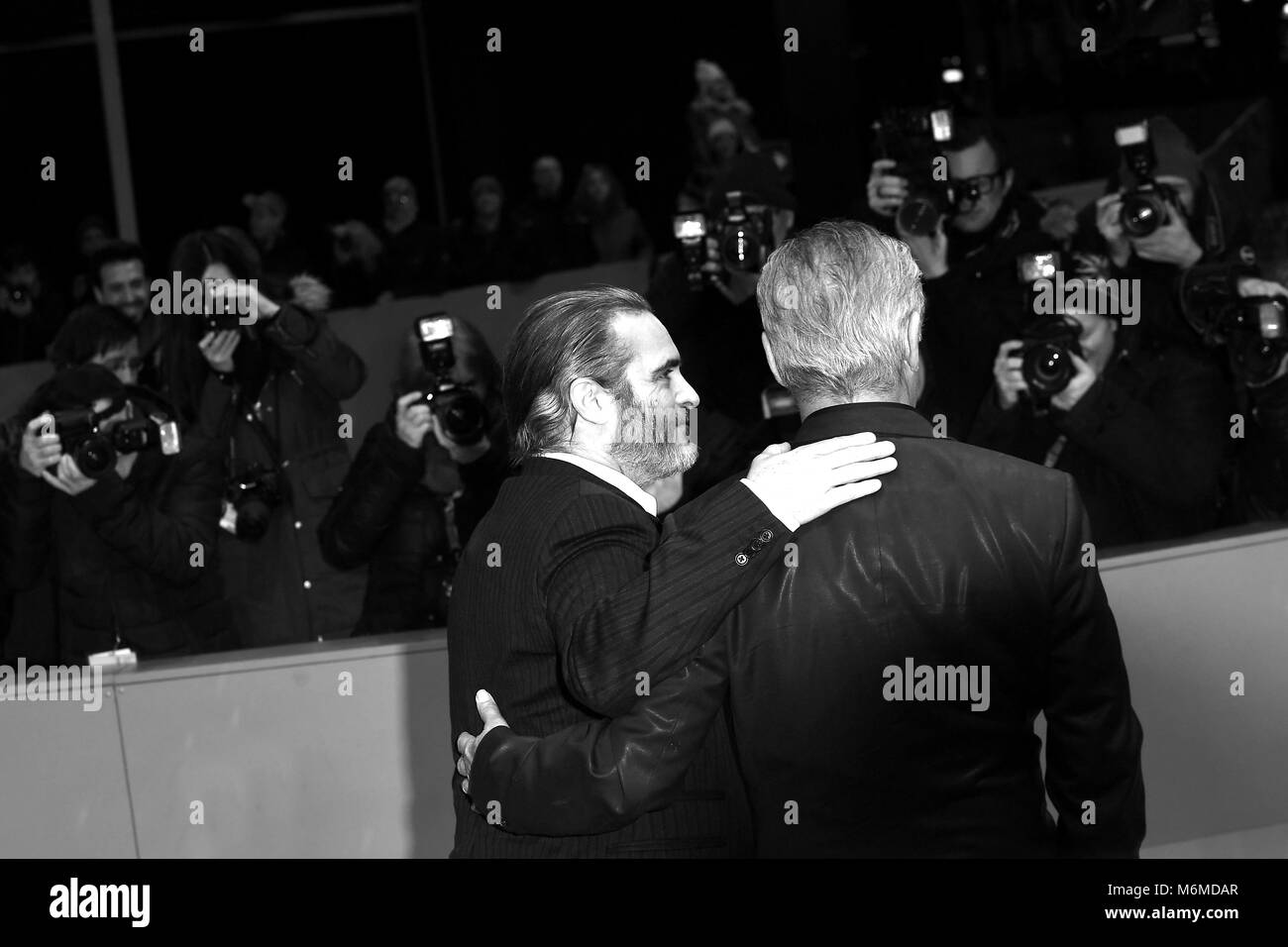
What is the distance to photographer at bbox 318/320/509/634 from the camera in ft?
11.6

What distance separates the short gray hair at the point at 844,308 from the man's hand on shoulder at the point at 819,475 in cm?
9

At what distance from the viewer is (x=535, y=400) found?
1878 mm

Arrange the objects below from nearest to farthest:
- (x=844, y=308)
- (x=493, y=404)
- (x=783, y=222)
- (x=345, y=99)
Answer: (x=844, y=308) < (x=493, y=404) < (x=783, y=222) < (x=345, y=99)

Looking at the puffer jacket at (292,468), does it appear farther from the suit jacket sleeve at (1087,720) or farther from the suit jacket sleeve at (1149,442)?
the suit jacket sleeve at (1087,720)

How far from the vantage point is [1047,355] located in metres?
3.12

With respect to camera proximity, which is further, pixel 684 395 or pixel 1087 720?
pixel 684 395

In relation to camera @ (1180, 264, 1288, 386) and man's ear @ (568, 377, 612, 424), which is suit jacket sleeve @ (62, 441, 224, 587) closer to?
man's ear @ (568, 377, 612, 424)

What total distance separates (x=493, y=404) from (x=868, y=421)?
1972mm

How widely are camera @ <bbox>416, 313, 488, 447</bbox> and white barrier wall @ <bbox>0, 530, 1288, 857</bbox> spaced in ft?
2.01

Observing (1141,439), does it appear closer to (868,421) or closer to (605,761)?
(868,421)

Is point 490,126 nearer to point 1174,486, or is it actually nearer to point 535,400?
point 1174,486

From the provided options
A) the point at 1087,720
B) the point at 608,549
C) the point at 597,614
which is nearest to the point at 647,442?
the point at 608,549
